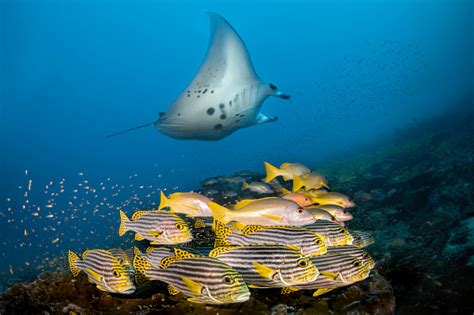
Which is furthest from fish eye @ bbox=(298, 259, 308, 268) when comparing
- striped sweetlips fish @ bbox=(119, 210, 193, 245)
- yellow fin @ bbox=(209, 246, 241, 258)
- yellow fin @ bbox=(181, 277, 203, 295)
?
striped sweetlips fish @ bbox=(119, 210, 193, 245)

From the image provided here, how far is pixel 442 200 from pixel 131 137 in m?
125

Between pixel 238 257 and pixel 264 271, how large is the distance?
27 cm

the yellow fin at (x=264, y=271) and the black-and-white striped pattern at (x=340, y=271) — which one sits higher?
the yellow fin at (x=264, y=271)

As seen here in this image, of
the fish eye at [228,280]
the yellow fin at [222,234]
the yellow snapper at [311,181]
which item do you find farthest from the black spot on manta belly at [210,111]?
the fish eye at [228,280]

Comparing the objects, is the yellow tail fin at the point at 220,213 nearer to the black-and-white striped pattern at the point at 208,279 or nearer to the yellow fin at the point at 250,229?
the yellow fin at the point at 250,229

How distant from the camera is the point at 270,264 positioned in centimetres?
232

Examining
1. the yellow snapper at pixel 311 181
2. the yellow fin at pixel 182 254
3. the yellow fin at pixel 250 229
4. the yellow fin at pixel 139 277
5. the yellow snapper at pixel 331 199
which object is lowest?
the yellow snapper at pixel 331 199

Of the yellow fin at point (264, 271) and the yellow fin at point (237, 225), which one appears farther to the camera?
the yellow fin at point (237, 225)

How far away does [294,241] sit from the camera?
8.85ft

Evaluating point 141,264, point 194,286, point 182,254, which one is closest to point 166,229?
point 141,264

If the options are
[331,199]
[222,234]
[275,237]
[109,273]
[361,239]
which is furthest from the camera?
[331,199]

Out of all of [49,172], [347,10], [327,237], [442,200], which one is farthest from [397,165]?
[347,10]

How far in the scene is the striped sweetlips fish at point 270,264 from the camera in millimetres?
2270

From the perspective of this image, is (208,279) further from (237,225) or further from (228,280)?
(237,225)
